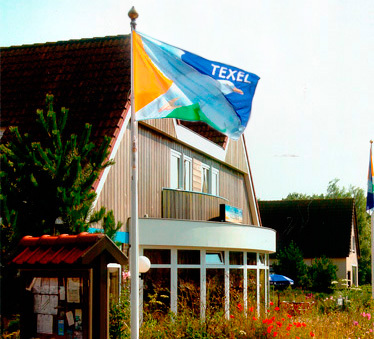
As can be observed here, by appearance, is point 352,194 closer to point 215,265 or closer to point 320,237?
point 320,237

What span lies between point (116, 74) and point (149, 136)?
2.25 m

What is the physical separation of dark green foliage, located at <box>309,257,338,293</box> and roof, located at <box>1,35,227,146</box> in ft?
76.7

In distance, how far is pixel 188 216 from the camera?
76.3 ft

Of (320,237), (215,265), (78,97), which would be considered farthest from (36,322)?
(320,237)

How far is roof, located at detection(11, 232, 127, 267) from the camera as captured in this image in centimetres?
1072

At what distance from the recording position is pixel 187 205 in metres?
23.3

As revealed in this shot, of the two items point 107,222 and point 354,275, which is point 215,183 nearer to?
point 107,222

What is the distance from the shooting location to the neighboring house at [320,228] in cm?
4809

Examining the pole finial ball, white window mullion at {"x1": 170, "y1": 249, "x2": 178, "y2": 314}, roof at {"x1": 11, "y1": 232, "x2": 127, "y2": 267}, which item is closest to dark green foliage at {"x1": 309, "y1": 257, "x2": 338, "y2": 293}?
white window mullion at {"x1": 170, "y1": 249, "x2": 178, "y2": 314}

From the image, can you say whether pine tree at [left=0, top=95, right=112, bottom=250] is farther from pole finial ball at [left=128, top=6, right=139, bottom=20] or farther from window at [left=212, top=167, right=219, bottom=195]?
window at [left=212, top=167, right=219, bottom=195]

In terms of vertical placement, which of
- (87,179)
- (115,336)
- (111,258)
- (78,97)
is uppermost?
(78,97)

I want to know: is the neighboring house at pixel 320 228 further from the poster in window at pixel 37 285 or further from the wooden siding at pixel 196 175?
the poster in window at pixel 37 285

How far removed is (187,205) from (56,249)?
40.6 feet

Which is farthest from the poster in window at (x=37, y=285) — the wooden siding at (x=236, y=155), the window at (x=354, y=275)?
the window at (x=354, y=275)
